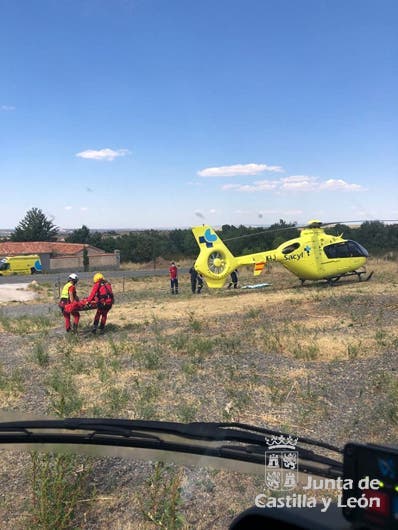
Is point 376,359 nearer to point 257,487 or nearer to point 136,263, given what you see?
point 257,487

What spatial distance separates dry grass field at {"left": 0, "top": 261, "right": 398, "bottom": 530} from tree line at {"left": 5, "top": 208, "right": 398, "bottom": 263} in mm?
33758

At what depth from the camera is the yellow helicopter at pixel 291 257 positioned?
2106 centimetres

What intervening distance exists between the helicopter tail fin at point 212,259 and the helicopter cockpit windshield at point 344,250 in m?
4.28

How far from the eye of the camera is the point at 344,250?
21734 millimetres

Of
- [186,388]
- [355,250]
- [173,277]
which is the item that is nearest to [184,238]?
[173,277]

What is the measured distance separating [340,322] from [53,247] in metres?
63.7

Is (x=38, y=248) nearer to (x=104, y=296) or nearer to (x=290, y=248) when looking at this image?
(x=290, y=248)

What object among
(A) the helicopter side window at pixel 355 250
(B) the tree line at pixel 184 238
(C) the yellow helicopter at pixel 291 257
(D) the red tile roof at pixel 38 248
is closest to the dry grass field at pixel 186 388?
(C) the yellow helicopter at pixel 291 257

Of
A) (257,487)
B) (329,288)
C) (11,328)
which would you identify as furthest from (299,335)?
(329,288)

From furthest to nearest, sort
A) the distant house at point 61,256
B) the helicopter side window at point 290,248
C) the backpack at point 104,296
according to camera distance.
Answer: the distant house at point 61,256 → the helicopter side window at point 290,248 → the backpack at point 104,296

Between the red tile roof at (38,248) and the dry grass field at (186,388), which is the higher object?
the red tile roof at (38,248)

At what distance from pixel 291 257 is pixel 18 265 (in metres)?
37.0

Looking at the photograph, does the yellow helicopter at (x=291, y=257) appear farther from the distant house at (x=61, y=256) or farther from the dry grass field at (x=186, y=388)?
the distant house at (x=61, y=256)

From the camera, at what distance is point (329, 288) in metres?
20.8
